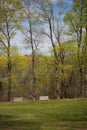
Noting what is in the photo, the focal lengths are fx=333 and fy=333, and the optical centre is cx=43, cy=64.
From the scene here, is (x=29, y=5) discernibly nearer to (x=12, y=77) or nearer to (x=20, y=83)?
(x=12, y=77)

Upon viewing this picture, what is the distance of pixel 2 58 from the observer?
42.7 m

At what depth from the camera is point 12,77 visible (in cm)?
4412

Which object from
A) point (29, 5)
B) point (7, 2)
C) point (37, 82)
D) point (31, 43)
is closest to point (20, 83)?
point (37, 82)

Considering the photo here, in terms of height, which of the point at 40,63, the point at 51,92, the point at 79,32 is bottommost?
the point at 51,92

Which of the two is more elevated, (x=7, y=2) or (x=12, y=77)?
(x=7, y=2)

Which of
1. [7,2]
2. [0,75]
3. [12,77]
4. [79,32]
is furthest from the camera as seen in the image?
[0,75]

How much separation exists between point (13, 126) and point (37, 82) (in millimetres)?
36392

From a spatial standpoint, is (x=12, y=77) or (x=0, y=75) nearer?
(x=12, y=77)

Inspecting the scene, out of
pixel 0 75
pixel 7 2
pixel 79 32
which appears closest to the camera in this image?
pixel 7 2

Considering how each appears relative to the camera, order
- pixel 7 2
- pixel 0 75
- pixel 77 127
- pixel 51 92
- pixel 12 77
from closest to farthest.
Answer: pixel 77 127 → pixel 7 2 → pixel 12 77 → pixel 0 75 → pixel 51 92

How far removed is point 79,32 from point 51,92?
51.1 ft

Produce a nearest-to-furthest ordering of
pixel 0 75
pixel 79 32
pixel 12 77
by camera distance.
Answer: pixel 79 32 < pixel 12 77 < pixel 0 75

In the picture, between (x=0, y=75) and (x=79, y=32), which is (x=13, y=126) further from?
(x=0, y=75)

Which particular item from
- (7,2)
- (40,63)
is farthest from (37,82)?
(7,2)
